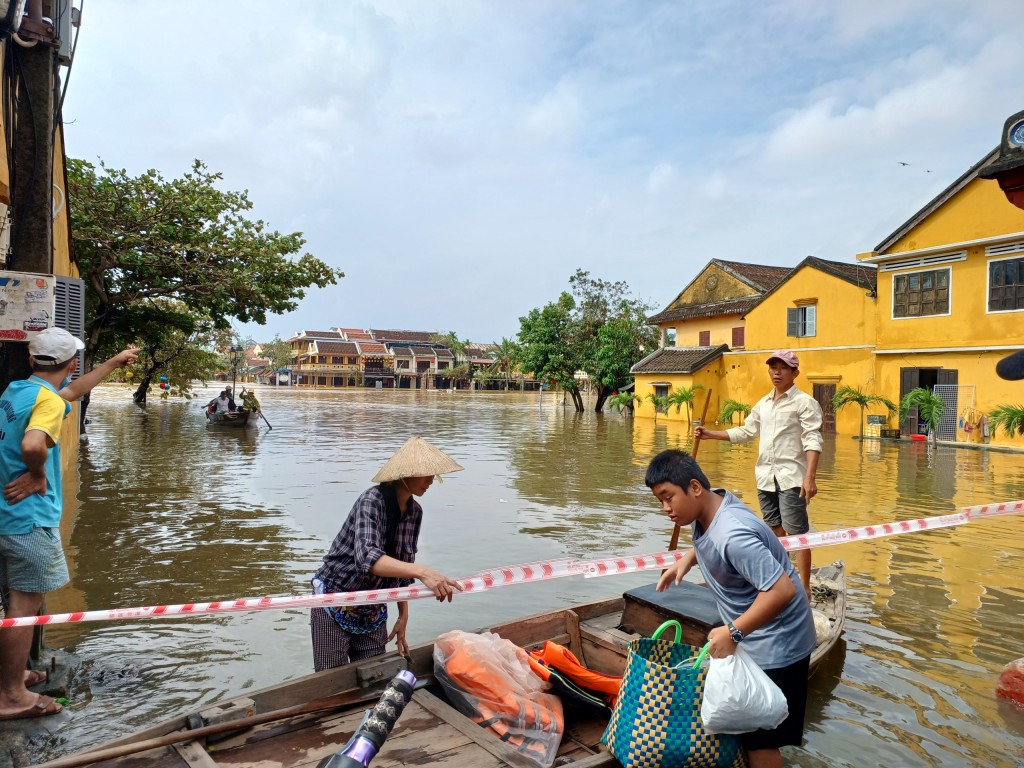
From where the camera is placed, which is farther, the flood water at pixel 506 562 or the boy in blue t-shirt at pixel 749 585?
the flood water at pixel 506 562

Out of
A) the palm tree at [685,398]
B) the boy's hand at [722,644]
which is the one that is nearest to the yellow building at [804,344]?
the palm tree at [685,398]

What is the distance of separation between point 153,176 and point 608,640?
18721mm

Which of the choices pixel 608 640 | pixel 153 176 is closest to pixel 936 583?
pixel 608 640

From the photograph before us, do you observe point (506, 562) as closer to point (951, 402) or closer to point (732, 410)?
point (951, 402)

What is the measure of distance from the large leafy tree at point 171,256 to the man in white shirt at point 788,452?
1620 cm

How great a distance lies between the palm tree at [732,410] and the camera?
26.6m

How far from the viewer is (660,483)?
275 centimetres

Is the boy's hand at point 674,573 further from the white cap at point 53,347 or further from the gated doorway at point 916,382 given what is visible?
the gated doorway at point 916,382

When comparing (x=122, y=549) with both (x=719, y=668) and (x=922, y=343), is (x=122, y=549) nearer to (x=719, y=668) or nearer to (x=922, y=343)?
(x=719, y=668)

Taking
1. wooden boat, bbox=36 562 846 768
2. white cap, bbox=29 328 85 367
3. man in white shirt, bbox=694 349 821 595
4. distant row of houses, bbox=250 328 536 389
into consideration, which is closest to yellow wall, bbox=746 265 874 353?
man in white shirt, bbox=694 349 821 595

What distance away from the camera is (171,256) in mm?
18266

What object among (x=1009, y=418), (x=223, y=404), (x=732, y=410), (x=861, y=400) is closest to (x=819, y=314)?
(x=861, y=400)

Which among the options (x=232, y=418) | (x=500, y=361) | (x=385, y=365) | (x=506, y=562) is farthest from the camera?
(x=385, y=365)

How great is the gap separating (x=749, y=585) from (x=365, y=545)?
70.2 inches
